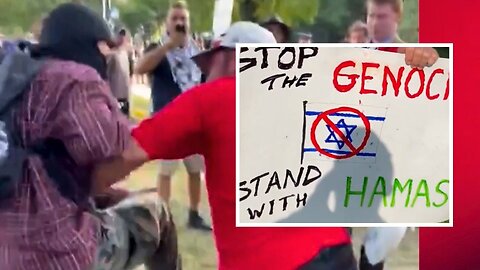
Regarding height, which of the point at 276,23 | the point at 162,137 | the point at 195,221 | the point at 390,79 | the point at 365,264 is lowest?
the point at 365,264

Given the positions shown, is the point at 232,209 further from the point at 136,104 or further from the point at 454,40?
the point at 454,40

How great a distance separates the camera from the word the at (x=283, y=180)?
215 cm

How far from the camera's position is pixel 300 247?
2.17 metres

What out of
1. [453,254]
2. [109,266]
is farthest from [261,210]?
[453,254]

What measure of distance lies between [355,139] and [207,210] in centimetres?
42

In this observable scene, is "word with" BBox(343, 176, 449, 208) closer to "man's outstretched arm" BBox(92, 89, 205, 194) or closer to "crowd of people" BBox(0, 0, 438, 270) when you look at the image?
"crowd of people" BBox(0, 0, 438, 270)

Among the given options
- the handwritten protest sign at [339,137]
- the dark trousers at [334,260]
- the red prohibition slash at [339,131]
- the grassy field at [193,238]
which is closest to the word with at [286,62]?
the handwritten protest sign at [339,137]

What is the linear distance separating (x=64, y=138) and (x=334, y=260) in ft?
2.51

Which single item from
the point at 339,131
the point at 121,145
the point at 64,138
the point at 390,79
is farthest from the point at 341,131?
the point at 64,138

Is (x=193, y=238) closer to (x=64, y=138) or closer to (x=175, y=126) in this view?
(x=175, y=126)

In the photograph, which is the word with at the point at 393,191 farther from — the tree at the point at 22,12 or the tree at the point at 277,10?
the tree at the point at 22,12

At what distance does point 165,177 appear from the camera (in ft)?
6.98

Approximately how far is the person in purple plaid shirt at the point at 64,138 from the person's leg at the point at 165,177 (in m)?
0.12

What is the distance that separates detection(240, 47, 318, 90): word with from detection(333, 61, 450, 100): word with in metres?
0.08
